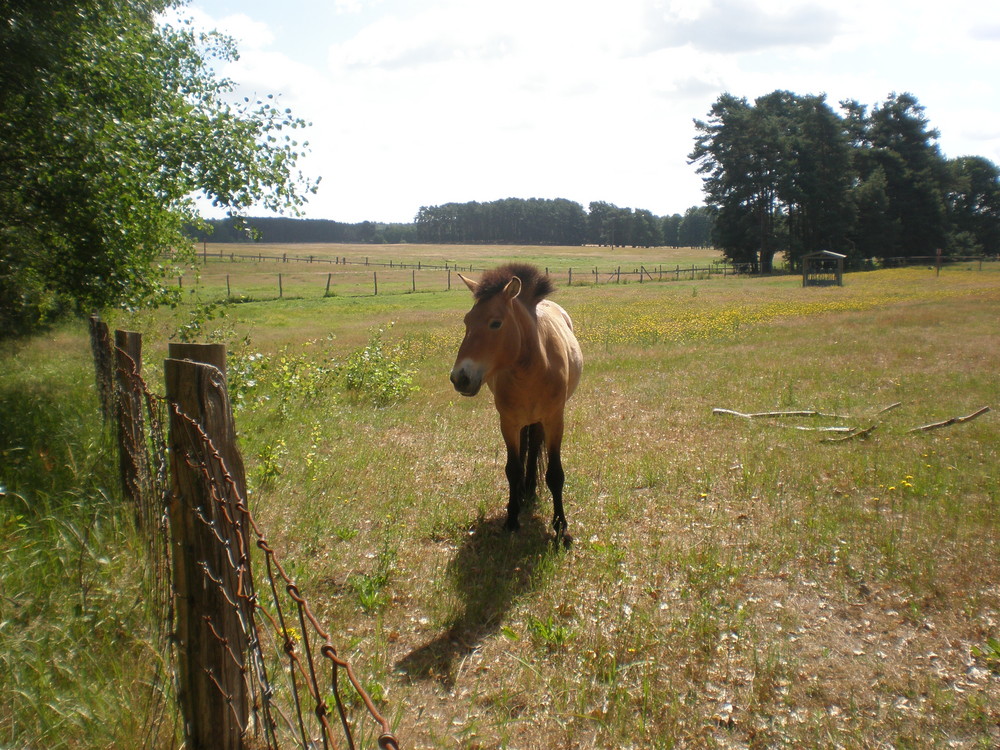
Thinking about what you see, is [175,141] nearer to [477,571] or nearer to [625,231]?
[477,571]

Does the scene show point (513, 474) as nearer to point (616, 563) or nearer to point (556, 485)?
point (556, 485)

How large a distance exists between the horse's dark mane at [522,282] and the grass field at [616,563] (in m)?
2.00

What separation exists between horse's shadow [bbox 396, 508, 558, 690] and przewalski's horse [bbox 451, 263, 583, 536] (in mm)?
212

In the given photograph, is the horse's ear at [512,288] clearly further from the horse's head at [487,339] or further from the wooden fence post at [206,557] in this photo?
the wooden fence post at [206,557]

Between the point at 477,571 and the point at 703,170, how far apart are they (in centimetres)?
6160

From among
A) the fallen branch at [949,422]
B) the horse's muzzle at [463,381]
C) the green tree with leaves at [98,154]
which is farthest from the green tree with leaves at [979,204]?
the horse's muzzle at [463,381]

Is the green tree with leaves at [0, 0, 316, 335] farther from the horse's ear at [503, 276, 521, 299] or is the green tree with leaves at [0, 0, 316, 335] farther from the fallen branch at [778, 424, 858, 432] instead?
the fallen branch at [778, 424, 858, 432]

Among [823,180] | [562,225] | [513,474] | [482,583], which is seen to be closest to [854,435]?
[513,474]

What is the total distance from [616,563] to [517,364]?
1738 millimetres

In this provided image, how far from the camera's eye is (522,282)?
564cm

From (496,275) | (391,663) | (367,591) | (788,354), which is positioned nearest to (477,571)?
(367,591)

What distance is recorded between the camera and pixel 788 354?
13797 mm

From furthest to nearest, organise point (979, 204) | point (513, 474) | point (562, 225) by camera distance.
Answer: point (562, 225), point (979, 204), point (513, 474)

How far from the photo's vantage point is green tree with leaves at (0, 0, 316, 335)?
6984 millimetres
